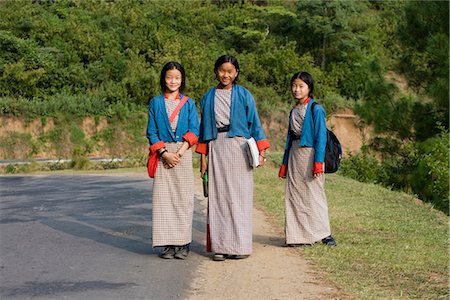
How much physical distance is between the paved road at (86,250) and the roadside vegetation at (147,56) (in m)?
13.0

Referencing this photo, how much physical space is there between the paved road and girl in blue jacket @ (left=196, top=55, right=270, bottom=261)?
A: 0.47 metres

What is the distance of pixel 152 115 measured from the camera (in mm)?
7793

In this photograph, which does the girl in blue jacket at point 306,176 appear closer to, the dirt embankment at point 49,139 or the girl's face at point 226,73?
the girl's face at point 226,73

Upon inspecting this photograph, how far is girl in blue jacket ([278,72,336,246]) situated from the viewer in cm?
→ 827

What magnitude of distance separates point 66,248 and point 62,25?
116 feet

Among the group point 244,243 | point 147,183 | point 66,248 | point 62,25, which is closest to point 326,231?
point 244,243

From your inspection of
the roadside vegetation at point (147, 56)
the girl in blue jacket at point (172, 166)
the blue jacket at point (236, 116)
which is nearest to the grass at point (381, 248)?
the girl in blue jacket at point (172, 166)

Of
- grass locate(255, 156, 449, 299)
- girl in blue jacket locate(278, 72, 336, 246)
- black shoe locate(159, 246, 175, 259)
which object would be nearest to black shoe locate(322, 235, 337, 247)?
girl in blue jacket locate(278, 72, 336, 246)

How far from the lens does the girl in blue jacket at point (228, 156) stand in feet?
25.3

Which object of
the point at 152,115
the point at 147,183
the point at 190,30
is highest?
the point at 190,30

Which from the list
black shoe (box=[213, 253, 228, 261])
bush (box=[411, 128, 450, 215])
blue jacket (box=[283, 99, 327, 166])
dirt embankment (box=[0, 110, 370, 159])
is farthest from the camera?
dirt embankment (box=[0, 110, 370, 159])

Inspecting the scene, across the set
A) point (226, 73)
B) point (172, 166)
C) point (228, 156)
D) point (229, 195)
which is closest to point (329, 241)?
point (229, 195)

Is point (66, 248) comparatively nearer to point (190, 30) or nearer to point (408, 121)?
point (408, 121)

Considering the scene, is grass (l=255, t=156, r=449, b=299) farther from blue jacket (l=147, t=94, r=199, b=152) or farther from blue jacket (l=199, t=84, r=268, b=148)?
blue jacket (l=147, t=94, r=199, b=152)
